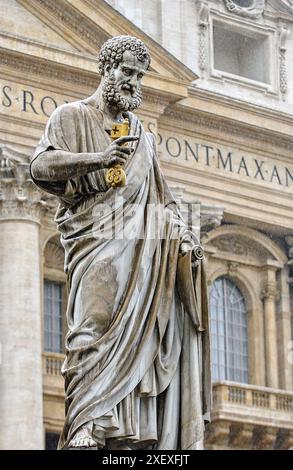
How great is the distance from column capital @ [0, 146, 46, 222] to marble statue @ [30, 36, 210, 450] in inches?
1094

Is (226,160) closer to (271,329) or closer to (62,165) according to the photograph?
(271,329)

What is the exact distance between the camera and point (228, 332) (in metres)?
42.4

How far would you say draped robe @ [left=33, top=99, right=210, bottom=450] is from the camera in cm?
802

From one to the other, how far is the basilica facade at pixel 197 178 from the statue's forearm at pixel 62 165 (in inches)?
1021

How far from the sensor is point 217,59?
42938mm

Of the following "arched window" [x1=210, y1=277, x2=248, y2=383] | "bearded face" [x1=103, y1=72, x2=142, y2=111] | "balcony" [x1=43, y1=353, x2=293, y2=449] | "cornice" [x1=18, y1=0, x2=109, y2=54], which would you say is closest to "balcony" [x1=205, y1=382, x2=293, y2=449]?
"balcony" [x1=43, y1=353, x2=293, y2=449]

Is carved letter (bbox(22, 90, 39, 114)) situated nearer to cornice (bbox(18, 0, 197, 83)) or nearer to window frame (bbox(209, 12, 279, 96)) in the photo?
cornice (bbox(18, 0, 197, 83))

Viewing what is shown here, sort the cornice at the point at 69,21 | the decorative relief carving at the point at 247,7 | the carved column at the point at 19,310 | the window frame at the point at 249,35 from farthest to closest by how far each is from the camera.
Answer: the decorative relief carving at the point at 247,7
the window frame at the point at 249,35
the cornice at the point at 69,21
the carved column at the point at 19,310

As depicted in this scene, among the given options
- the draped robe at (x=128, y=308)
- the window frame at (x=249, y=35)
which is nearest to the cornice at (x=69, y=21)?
the window frame at (x=249, y=35)

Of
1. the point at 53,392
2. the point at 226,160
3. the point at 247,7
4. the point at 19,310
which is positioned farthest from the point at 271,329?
the point at 19,310

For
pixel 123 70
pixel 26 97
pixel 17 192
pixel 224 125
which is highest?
pixel 224 125

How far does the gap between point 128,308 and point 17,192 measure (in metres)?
28.3

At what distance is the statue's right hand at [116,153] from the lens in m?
8.05

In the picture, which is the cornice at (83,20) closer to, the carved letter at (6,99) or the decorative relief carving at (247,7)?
the carved letter at (6,99)
